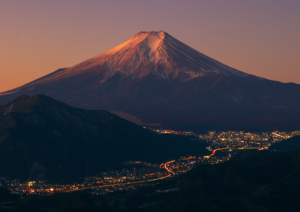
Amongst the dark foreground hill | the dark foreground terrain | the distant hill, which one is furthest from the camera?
the dark foreground terrain

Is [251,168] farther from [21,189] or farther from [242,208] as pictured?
[21,189]

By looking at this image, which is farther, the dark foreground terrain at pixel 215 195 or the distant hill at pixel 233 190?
the dark foreground terrain at pixel 215 195

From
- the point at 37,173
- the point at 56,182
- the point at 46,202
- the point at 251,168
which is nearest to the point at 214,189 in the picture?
the point at 251,168

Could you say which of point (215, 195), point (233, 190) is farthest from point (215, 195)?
point (233, 190)

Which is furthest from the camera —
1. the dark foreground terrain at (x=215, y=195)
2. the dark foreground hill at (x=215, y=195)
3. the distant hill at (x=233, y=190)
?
the dark foreground terrain at (x=215, y=195)

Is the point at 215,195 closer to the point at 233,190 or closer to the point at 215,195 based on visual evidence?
the point at 215,195

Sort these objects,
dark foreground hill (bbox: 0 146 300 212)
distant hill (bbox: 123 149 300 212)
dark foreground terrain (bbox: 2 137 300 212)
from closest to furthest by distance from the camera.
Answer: distant hill (bbox: 123 149 300 212)
dark foreground hill (bbox: 0 146 300 212)
dark foreground terrain (bbox: 2 137 300 212)

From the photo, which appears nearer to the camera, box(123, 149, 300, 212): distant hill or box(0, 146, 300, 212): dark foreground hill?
box(123, 149, 300, 212): distant hill

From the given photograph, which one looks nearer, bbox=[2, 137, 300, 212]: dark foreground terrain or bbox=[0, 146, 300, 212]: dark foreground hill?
bbox=[0, 146, 300, 212]: dark foreground hill
